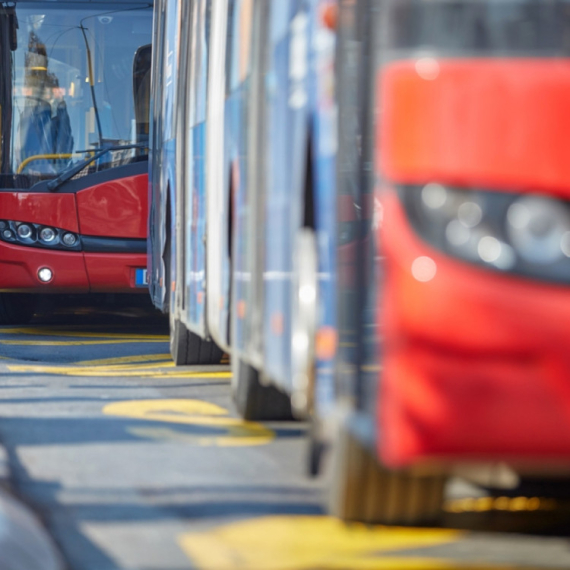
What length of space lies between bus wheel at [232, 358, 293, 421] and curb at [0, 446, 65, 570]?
2.11 metres

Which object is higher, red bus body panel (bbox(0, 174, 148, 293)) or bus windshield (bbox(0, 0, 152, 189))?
bus windshield (bbox(0, 0, 152, 189))

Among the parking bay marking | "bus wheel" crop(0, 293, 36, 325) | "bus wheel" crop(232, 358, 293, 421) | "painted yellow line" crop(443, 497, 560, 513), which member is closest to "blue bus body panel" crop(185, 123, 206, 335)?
"bus wheel" crop(232, 358, 293, 421)

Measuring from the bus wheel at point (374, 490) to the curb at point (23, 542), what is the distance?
3.02 feet

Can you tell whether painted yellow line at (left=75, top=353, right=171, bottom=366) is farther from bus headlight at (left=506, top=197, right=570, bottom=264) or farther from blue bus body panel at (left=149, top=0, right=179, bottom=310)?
bus headlight at (left=506, top=197, right=570, bottom=264)

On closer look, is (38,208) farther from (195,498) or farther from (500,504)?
(500,504)

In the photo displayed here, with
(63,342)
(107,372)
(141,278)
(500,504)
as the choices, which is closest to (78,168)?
(141,278)

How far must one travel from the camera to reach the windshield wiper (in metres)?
12.5

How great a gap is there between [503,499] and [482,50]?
2190 mm

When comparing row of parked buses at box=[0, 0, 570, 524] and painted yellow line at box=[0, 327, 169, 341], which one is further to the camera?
painted yellow line at box=[0, 327, 169, 341]

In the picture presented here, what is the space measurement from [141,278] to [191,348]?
315 centimetres

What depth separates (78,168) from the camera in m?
12.5

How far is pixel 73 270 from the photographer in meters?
12.7

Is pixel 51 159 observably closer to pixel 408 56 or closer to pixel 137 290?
pixel 137 290

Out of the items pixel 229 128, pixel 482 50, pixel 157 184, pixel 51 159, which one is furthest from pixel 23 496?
pixel 51 159
